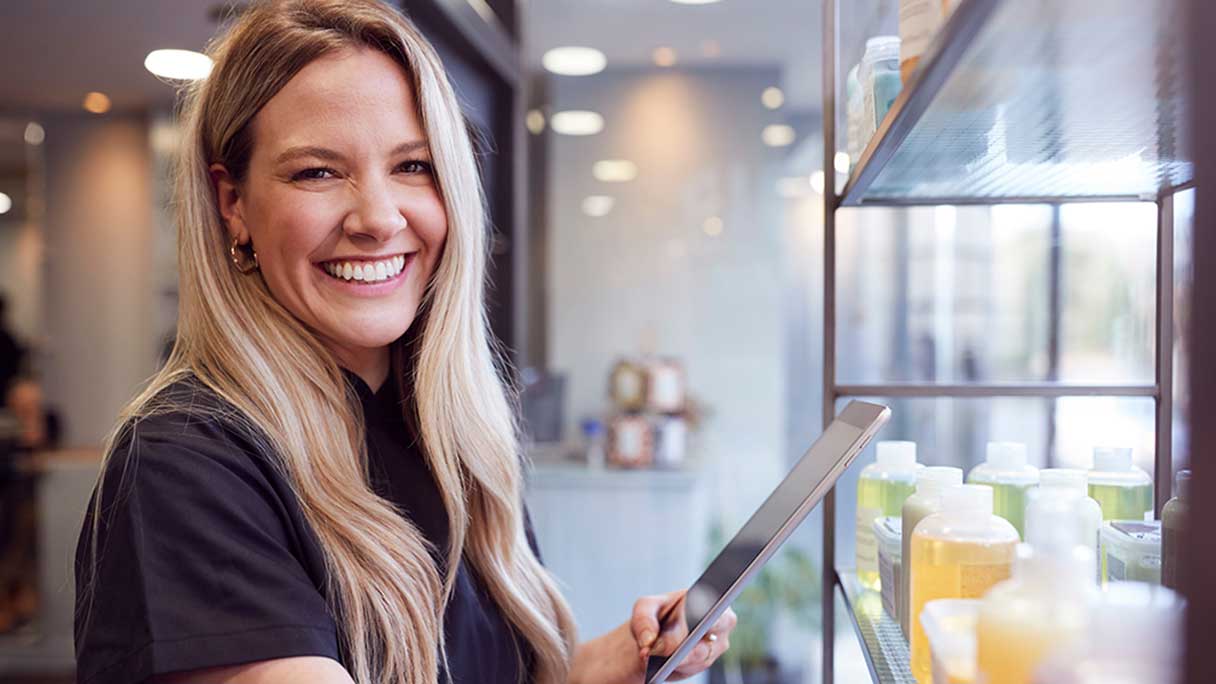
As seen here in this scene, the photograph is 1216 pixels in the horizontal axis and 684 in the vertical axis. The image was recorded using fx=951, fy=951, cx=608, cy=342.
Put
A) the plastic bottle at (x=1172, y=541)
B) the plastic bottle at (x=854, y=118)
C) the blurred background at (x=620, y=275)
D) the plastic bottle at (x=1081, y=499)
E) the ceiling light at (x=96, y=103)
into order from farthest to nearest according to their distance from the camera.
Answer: the ceiling light at (x=96, y=103), the blurred background at (x=620, y=275), the plastic bottle at (x=854, y=118), the plastic bottle at (x=1081, y=499), the plastic bottle at (x=1172, y=541)

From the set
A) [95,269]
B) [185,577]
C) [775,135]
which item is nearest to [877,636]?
[185,577]

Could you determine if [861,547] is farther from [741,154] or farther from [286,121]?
[741,154]

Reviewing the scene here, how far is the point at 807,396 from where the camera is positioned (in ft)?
13.5

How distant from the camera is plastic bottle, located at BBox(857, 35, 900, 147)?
86 centimetres

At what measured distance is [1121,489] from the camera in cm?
90

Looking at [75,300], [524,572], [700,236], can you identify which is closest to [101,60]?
[75,300]

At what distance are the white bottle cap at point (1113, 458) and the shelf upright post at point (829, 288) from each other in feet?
1.10

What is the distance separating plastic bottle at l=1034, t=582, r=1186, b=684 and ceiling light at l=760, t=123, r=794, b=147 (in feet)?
12.0

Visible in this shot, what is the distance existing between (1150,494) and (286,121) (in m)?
0.96

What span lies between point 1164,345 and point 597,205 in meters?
2.97

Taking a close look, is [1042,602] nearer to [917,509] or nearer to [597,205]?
[917,509]

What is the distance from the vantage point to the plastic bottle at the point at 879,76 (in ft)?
2.83

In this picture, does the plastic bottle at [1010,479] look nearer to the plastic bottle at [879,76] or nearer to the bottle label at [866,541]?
the bottle label at [866,541]

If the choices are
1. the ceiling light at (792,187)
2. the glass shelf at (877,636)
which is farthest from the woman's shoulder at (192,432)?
the ceiling light at (792,187)
